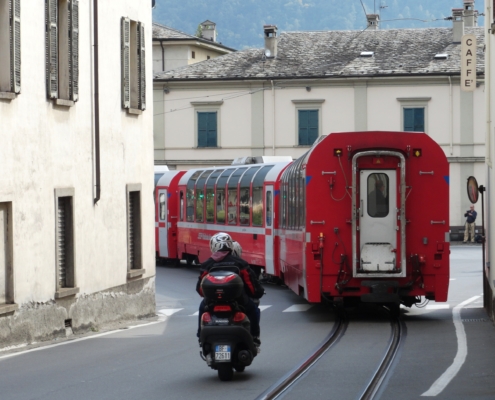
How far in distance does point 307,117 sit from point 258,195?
25.2 meters

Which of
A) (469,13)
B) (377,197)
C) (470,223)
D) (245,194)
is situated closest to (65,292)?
(377,197)

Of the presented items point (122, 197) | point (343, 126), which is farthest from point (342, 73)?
point (122, 197)

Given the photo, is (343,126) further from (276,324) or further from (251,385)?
(251,385)

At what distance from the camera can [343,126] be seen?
52312 millimetres

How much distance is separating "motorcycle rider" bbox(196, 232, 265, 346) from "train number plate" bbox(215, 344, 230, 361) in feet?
1.35

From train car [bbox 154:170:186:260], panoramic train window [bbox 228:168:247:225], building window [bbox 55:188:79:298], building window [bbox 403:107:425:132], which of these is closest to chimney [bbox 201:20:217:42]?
building window [bbox 403:107:425:132]

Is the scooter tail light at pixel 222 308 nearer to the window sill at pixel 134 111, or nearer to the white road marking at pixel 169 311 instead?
the window sill at pixel 134 111

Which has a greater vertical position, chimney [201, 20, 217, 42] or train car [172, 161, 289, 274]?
chimney [201, 20, 217, 42]

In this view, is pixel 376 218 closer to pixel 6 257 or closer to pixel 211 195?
pixel 6 257

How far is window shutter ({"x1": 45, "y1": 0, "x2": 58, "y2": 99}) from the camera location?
16922mm

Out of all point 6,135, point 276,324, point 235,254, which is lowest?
point 276,324

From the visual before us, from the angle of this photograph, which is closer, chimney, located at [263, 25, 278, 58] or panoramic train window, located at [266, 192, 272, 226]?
panoramic train window, located at [266, 192, 272, 226]

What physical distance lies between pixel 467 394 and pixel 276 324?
27.1 feet

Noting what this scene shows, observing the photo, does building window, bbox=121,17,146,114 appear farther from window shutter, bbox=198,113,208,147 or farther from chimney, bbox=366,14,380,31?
chimney, bbox=366,14,380,31
